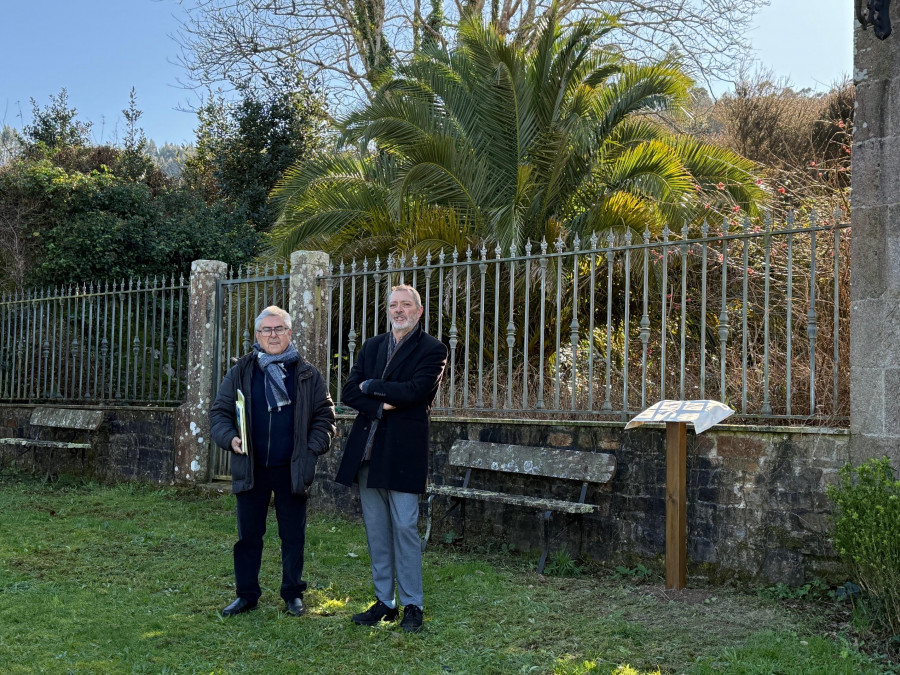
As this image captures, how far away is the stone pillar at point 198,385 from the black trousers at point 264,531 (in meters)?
4.85

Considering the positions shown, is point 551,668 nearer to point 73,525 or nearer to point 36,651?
point 36,651

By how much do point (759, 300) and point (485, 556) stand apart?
4213 millimetres

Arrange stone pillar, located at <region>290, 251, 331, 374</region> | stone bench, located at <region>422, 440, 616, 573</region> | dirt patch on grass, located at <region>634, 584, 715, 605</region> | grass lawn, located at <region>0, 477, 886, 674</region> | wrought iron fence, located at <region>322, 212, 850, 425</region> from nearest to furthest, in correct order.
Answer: grass lawn, located at <region>0, 477, 886, 674</region>
dirt patch on grass, located at <region>634, 584, 715, 605</region>
wrought iron fence, located at <region>322, 212, 850, 425</region>
stone bench, located at <region>422, 440, 616, 573</region>
stone pillar, located at <region>290, 251, 331, 374</region>

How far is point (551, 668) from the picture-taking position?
4.11 meters

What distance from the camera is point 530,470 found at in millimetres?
6594

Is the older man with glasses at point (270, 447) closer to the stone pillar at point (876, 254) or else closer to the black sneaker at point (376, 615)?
the black sneaker at point (376, 615)

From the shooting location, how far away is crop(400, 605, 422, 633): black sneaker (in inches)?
182

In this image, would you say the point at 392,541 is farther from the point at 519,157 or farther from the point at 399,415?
the point at 519,157

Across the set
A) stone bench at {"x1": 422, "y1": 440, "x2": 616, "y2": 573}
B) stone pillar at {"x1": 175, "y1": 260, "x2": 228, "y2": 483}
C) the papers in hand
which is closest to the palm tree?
stone pillar at {"x1": 175, "y1": 260, "x2": 228, "y2": 483}

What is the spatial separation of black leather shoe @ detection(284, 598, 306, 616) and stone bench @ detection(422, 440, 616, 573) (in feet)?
5.80

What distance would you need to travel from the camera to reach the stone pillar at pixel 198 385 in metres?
9.68

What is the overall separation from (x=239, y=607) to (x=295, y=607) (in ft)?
1.04

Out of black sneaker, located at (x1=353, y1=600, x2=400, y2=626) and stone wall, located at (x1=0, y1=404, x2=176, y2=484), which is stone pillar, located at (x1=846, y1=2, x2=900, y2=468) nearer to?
black sneaker, located at (x1=353, y1=600, x2=400, y2=626)

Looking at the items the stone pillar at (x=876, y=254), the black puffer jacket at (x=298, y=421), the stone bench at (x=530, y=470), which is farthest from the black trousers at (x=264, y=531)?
the stone pillar at (x=876, y=254)
